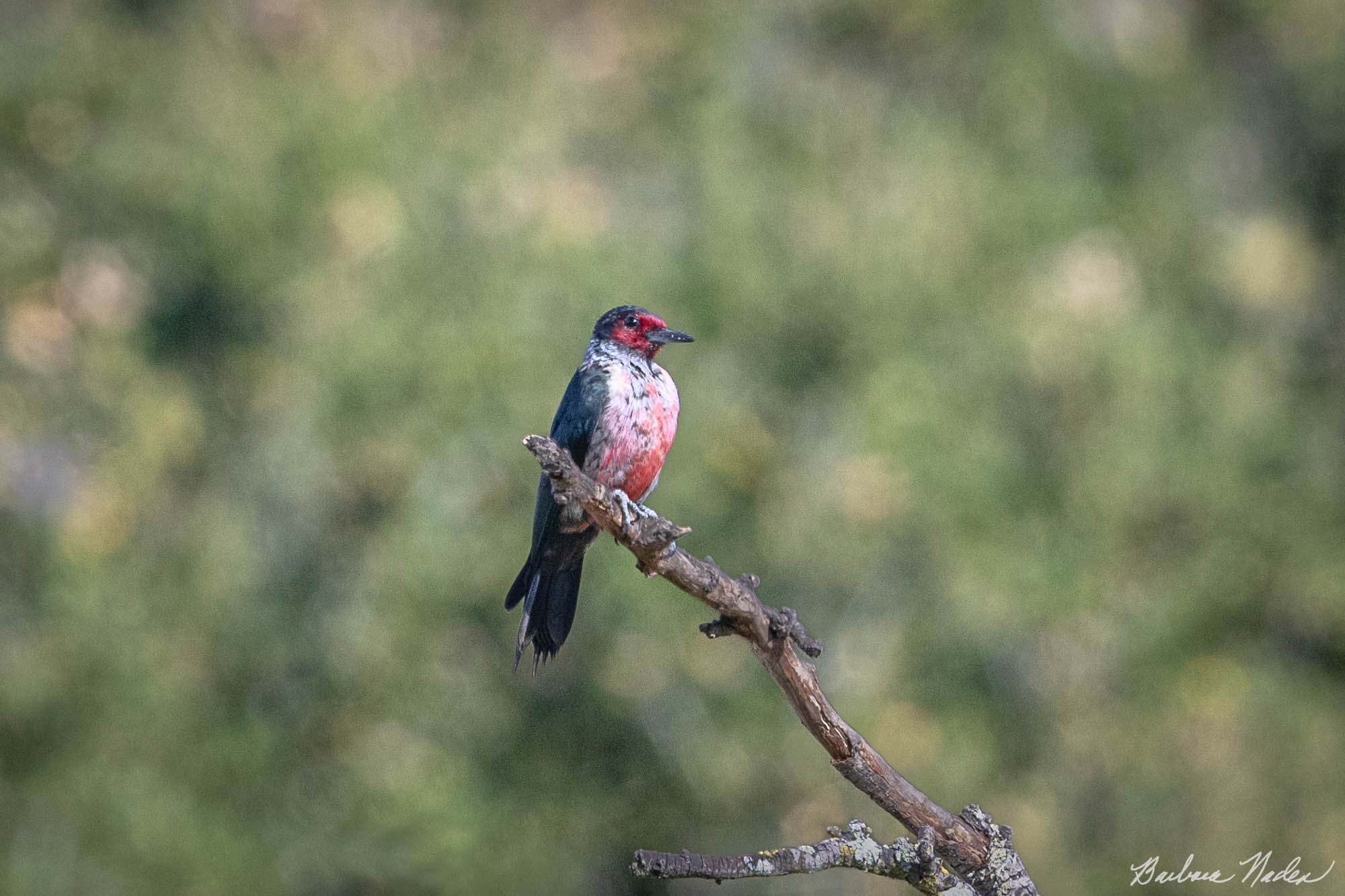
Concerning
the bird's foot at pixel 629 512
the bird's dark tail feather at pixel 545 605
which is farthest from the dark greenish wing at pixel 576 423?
the bird's foot at pixel 629 512

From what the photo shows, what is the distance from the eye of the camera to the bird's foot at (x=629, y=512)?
9.03 feet

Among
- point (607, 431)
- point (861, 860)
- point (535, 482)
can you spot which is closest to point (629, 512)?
point (607, 431)

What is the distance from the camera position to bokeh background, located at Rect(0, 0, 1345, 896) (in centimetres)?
862

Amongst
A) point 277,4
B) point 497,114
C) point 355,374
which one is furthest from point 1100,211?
point 277,4

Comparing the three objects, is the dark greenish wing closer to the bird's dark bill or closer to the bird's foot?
the bird's dark bill

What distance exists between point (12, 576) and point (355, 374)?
243cm

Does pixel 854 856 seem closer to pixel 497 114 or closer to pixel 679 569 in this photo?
pixel 679 569

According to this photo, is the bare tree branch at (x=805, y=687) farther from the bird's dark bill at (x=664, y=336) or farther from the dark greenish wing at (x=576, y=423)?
the bird's dark bill at (x=664, y=336)

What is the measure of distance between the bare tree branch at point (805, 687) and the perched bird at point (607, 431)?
0.38 meters

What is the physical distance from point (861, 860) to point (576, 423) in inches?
49.7

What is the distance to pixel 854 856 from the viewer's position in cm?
258

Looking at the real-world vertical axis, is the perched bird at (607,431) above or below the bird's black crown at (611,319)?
below
